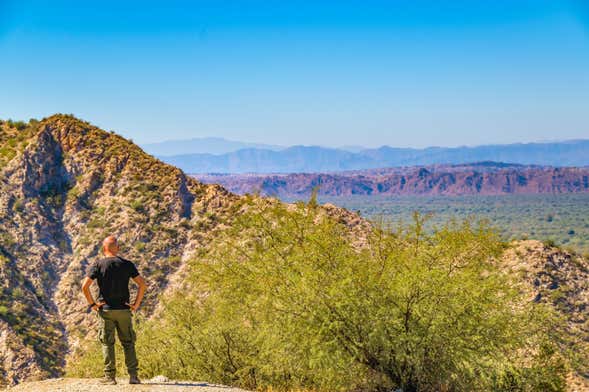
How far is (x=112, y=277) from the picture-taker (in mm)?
10969

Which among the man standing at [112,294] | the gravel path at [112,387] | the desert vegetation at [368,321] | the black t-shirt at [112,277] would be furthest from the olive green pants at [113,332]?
the desert vegetation at [368,321]

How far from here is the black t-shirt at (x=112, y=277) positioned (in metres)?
10.9

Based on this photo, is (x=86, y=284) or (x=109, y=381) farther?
(x=109, y=381)

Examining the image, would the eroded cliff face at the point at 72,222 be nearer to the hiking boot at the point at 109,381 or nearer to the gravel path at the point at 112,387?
the gravel path at the point at 112,387

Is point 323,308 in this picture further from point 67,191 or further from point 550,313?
point 67,191

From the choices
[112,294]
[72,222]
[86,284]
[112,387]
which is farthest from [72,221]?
[112,294]

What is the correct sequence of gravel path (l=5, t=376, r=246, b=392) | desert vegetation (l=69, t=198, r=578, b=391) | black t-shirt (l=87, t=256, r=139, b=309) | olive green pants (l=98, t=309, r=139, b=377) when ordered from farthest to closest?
1. desert vegetation (l=69, t=198, r=578, b=391)
2. gravel path (l=5, t=376, r=246, b=392)
3. olive green pants (l=98, t=309, r=139, b=377)
4. black t-shirt (l=87, t=256, r=139, b=309)

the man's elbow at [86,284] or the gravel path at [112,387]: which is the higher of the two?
the man's elbow at [86,284]

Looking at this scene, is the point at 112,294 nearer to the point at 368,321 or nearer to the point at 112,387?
the point at 112,387

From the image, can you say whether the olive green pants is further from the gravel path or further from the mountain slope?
the mountain slope

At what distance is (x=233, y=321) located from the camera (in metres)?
19.0

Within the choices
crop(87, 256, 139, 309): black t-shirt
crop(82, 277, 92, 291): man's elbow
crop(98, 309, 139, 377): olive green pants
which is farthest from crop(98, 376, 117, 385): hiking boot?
crop(82, 277, 92, 291): man's elbow

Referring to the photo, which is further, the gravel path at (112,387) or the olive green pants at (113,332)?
the gravel path at (112,387)

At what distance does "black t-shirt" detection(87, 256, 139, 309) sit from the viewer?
10.9 metres
